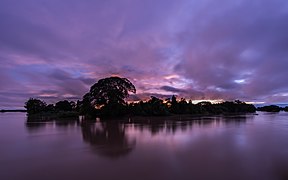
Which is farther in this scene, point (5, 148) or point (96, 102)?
point (96, 102)

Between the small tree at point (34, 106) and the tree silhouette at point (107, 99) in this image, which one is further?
the small tree at point (34, 106)

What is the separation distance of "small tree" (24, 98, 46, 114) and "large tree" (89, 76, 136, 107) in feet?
137

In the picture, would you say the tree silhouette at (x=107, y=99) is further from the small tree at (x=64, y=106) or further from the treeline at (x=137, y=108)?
the small tree at (x=64, y=106)

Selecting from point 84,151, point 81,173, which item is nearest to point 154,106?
point 84,151

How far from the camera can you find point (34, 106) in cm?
6969

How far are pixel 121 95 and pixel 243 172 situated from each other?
106 feet

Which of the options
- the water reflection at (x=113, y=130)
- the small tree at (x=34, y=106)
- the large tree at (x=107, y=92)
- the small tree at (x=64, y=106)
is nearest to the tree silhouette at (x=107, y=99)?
the large tree at (x=107, y=92)

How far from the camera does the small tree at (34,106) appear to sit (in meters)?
68.8

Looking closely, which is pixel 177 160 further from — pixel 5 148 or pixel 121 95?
pixel 121 95

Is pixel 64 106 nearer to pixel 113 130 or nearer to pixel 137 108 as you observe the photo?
pixel 137 108

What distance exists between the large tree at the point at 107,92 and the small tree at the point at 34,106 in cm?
4176

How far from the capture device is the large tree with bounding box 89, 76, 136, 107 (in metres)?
36.8

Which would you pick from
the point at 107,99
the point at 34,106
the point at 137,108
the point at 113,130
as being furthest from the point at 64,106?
the point at 113,130

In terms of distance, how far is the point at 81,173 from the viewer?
20.4 feet
